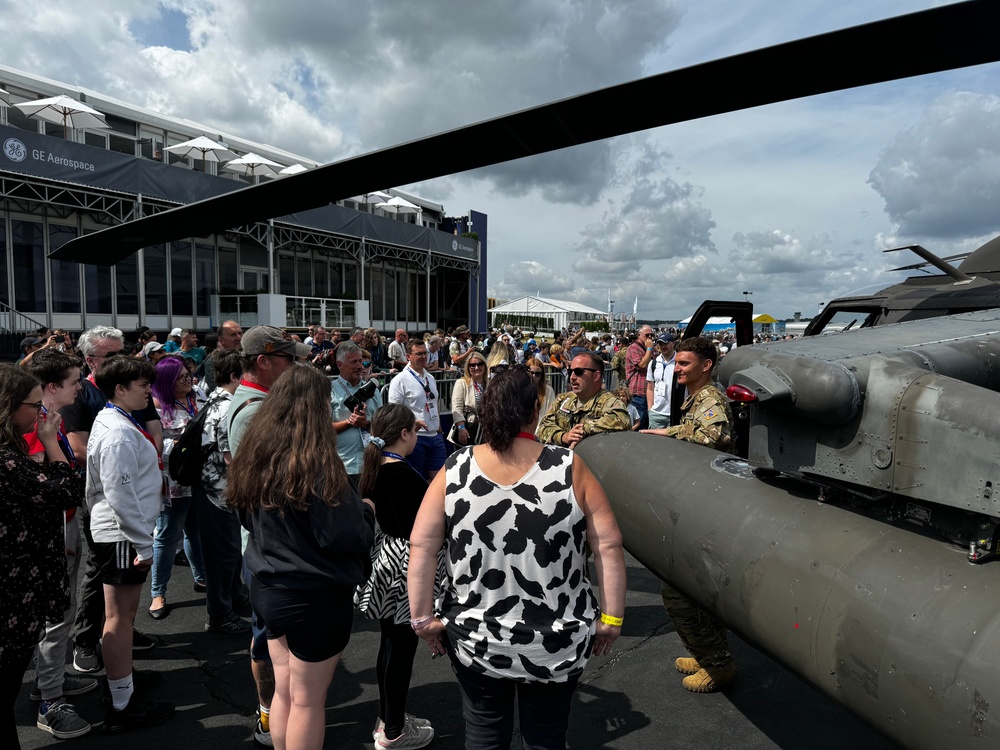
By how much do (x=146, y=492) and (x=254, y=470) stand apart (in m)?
1.27

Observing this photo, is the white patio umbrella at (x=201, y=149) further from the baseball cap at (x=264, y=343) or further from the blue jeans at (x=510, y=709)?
the blue jeans at (x=510, y=709)

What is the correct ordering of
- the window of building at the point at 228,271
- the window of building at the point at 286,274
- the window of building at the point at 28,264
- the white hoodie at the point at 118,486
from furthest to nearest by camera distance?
the window of building at the point at 286,274, the window of building at the point at 228,271, the window of building at the point at 28,264, the white hoodie at the point at 118,486

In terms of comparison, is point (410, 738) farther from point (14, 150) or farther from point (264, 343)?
point (14, 150)

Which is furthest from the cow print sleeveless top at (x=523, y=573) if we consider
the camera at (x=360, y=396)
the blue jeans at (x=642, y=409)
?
the blue jeans at (x=642, y=409)

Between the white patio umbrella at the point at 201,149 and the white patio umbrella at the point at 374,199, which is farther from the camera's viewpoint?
the white patio umbrella at the point at 374,199

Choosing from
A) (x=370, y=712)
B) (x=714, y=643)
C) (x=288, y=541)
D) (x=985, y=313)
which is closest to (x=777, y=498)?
(x=714, y=643)

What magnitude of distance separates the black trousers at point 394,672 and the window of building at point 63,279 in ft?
59.6

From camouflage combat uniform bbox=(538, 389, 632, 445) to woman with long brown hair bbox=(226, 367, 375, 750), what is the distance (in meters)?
2.23

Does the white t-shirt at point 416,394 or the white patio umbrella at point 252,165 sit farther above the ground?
the white patio umbrella at point 252,165

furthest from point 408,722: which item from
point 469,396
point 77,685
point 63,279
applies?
point 63,279

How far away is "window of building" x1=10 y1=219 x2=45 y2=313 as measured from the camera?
1636 cm

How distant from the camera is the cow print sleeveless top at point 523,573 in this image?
7.17 feet

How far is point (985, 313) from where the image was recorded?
3.21 m

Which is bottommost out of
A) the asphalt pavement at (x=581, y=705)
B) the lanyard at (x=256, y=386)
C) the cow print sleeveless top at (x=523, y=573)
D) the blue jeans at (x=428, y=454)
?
the asphalt pavement at (x=581, y=705)
